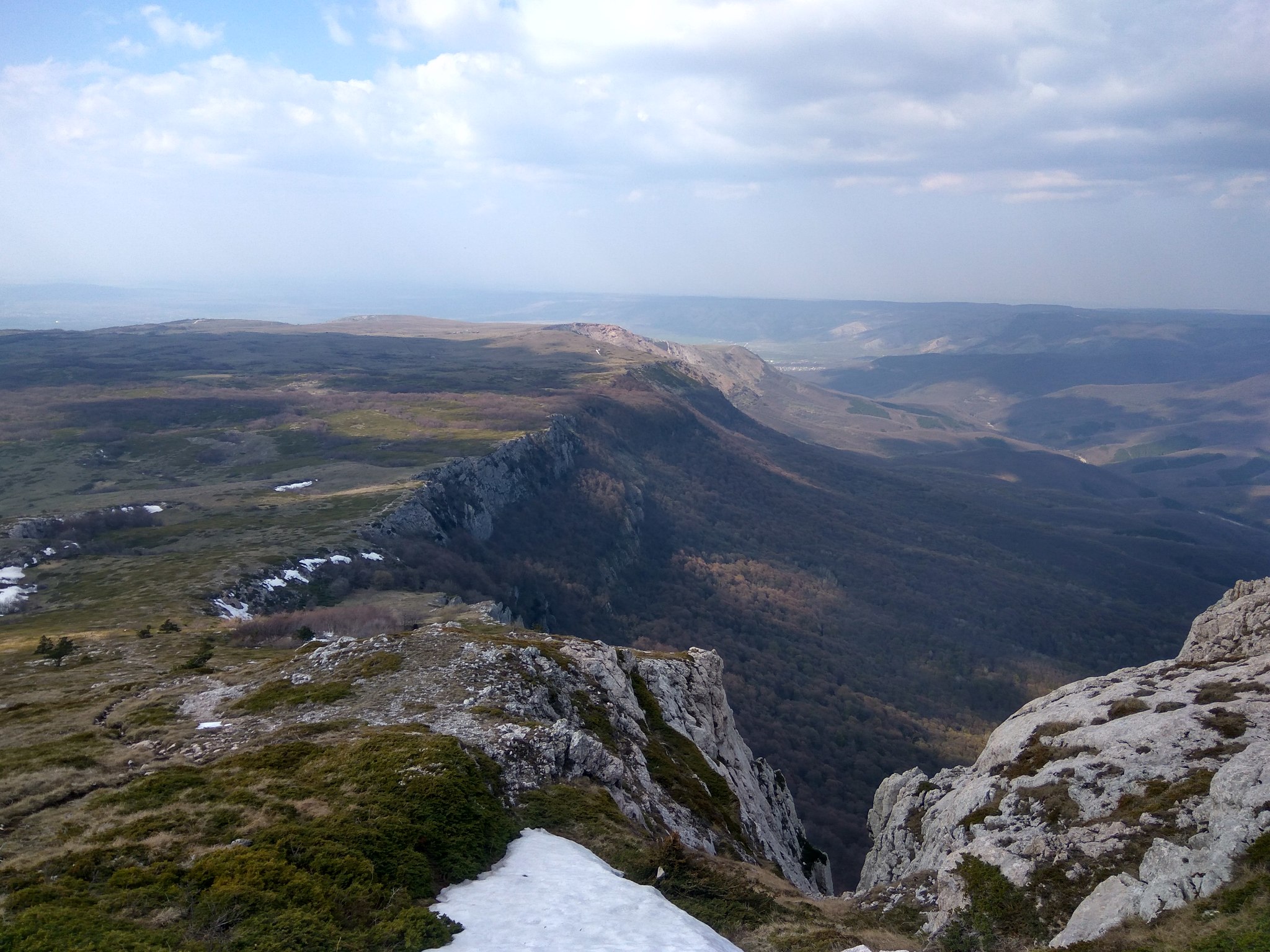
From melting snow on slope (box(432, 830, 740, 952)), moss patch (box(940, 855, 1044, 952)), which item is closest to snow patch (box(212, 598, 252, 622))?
melting snow on slope (box(432, 830, 740, 952))

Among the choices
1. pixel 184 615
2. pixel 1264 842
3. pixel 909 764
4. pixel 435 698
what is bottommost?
pixel 909 764

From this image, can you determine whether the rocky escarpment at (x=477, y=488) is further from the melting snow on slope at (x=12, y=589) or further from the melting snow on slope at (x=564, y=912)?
the melting snow on slope at (x=564, y=912)

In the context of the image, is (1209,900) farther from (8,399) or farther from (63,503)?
(8,399)

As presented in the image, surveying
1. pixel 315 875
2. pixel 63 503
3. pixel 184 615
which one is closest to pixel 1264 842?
pixel 315 875

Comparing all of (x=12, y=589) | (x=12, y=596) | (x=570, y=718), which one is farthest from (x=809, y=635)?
(x=12, y=589)

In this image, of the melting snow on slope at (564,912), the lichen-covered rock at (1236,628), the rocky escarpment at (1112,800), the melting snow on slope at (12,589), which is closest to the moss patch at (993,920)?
the rocky escarpment at (1112,800)

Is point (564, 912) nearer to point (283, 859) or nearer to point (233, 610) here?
point (283, 859)
